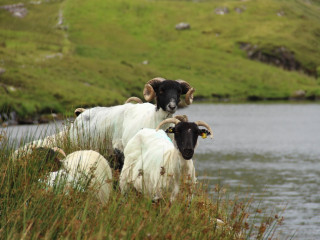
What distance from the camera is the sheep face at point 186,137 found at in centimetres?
948

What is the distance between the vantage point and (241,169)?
35188 mm

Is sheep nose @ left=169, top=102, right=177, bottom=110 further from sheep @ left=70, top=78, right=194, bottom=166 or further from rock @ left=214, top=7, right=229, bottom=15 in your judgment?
rock @ left=214, top=7, right=229, bottom=15

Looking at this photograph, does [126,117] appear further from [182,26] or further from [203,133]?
[182,26]

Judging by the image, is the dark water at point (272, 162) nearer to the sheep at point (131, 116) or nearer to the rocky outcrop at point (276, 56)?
the sheep at point (131, 116)

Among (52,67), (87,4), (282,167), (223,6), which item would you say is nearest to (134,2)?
(87,4)

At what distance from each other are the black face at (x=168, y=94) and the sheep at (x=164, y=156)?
775 millimetres

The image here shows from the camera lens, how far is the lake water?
2189 centimetres

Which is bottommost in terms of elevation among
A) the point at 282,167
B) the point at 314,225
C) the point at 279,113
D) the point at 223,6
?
the point at 223,6

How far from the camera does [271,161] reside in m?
39.0

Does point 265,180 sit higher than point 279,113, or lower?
higher

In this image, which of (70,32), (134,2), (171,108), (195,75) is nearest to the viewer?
(171,108)

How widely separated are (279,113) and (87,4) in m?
88.1

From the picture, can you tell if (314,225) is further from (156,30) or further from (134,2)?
(134,2)

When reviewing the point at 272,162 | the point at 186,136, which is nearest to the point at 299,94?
the point at 272,162
